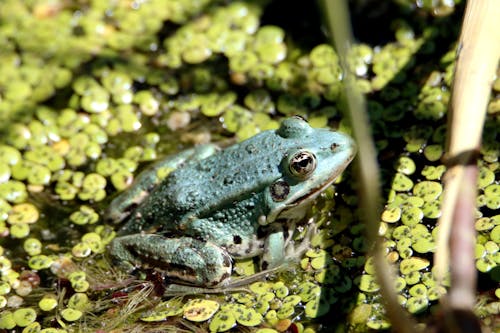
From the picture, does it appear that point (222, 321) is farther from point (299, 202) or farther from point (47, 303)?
point (47, 303)

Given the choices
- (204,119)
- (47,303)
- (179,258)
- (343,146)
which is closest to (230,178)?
(179,258)

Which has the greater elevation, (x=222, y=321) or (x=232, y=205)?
(x=232, y=205)

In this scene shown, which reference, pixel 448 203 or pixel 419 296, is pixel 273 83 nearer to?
pixel 419 296

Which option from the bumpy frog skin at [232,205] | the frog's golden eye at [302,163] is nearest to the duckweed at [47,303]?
the bumpy frog skin at [232,205]

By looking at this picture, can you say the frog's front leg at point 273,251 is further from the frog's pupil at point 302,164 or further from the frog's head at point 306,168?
the frog's pupil at point 302,164

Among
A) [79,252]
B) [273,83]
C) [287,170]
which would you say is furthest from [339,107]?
[79,252]

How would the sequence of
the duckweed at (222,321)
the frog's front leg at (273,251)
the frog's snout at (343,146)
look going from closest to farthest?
the duckweed at (222,321)
the frog's snout at (343,146)
the frog's front leg at (273,251)

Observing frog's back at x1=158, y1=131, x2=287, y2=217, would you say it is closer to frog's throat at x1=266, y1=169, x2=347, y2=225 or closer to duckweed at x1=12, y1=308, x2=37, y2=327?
frog's throat at x1=266, y1=169, x2=347, y2=225

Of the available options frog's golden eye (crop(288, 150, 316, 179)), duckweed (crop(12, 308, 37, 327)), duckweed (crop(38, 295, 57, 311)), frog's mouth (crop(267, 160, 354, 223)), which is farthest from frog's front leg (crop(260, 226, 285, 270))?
duckweed (crop(12, 308, 37, 327))
